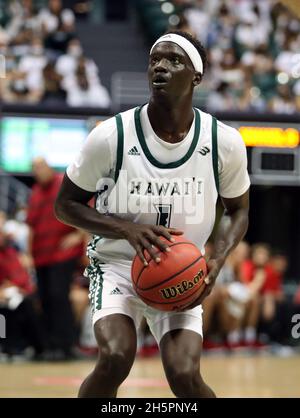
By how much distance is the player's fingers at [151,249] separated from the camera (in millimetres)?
5203

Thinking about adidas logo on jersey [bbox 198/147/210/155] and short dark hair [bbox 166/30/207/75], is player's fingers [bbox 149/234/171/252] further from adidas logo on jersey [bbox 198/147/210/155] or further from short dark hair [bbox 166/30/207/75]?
short dark hair [bbox 166/30/207/75]

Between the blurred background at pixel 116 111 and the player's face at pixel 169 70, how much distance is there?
4397 millimetres

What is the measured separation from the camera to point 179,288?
5199 mm

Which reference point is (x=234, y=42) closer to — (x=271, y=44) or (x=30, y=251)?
(x=271, y=44)

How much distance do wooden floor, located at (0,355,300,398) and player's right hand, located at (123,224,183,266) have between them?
129 inches

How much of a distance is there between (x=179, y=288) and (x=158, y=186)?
2.00ft

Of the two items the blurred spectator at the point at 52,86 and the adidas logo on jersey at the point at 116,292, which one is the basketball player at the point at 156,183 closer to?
the adidas logo on jersey at the point at 116,292

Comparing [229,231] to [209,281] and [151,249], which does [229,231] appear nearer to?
[209,281]

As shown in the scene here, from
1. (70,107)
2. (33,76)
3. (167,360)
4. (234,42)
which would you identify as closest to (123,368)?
(167,360)

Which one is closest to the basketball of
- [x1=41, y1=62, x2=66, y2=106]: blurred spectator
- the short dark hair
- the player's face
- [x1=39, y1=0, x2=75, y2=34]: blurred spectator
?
the player's face

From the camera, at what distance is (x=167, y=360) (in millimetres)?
5242

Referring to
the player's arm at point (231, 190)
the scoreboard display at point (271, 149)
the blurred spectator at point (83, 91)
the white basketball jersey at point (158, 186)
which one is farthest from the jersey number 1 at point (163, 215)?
the blurred spectator at point (83, 91)

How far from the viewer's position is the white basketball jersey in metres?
5.53

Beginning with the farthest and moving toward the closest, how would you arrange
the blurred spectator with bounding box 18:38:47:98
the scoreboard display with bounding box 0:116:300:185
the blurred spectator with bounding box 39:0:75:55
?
the blurred spectator with bounding box 39:0:75:55 → the blurred spectator with bounding box 18:38:47:98 → the scoreboard display with bounding box 0:116:300:185
